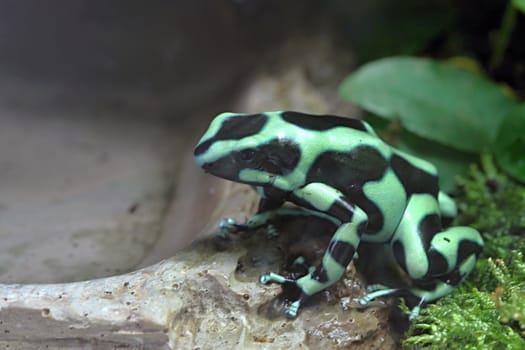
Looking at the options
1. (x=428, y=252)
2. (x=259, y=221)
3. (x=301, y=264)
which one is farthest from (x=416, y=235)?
(x=259, y=221)

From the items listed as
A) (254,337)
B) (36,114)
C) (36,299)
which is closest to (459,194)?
(254,337)

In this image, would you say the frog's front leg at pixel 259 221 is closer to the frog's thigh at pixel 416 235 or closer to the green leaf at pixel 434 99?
the frog's thigh at pixel 416 235

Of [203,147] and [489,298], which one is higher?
[203,147]

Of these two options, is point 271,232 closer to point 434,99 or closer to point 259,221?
point 259,221

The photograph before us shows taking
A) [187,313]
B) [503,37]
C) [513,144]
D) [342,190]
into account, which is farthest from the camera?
[503,37]

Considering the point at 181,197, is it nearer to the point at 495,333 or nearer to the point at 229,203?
the point at 229,203

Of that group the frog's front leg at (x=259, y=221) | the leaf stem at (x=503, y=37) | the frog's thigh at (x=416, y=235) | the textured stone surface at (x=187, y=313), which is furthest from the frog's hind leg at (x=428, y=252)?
the leaf stem at (x=503, y=37)

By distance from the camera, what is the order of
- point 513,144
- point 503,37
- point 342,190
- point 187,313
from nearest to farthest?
point 187,313
point 342,190
point 513,144
point 503,37

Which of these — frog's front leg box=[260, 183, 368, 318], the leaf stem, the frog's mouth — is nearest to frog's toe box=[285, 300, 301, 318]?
frog's front leg box=[260, 183, 368, 318]
